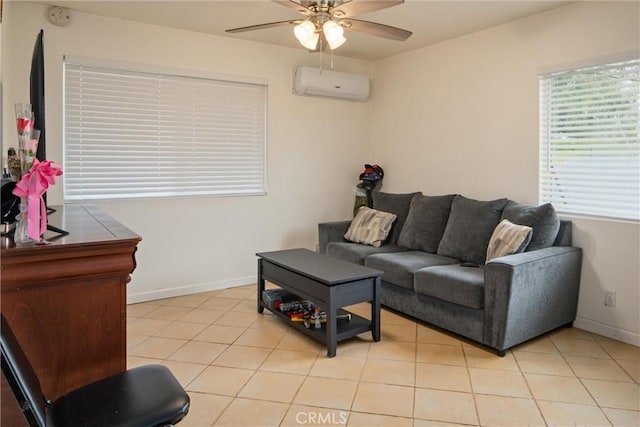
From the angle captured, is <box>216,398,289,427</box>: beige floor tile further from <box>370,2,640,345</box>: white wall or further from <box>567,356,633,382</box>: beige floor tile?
<box>370,2,640,345</box>: white wall

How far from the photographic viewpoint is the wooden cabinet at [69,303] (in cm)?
125

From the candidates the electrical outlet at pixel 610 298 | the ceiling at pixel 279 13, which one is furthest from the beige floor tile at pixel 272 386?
the ceiling at pixel 279 13

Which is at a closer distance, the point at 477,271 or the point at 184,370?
the point at 184,370

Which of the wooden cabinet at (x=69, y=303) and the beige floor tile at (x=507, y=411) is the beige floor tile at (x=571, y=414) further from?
the wooden cabinet at (x=69, y=303)

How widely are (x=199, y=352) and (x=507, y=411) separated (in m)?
1.88

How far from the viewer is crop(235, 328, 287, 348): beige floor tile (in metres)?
3.06

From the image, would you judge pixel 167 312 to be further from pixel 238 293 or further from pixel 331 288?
pixel 331 288

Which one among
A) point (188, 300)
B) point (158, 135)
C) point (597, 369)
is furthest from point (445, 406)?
point (158, 135)

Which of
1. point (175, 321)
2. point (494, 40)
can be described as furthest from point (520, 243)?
point (175, 321)

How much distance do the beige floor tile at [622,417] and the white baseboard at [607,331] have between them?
1034 mm

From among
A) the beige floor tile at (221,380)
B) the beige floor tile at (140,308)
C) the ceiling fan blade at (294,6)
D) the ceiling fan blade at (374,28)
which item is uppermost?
the ceiling fan blade at (294,6)

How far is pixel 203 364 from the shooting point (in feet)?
9.00

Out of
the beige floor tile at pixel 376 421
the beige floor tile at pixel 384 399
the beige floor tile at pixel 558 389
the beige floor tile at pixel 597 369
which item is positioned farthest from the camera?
the beige floor tile at pixel 597 369

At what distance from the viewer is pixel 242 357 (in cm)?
285
